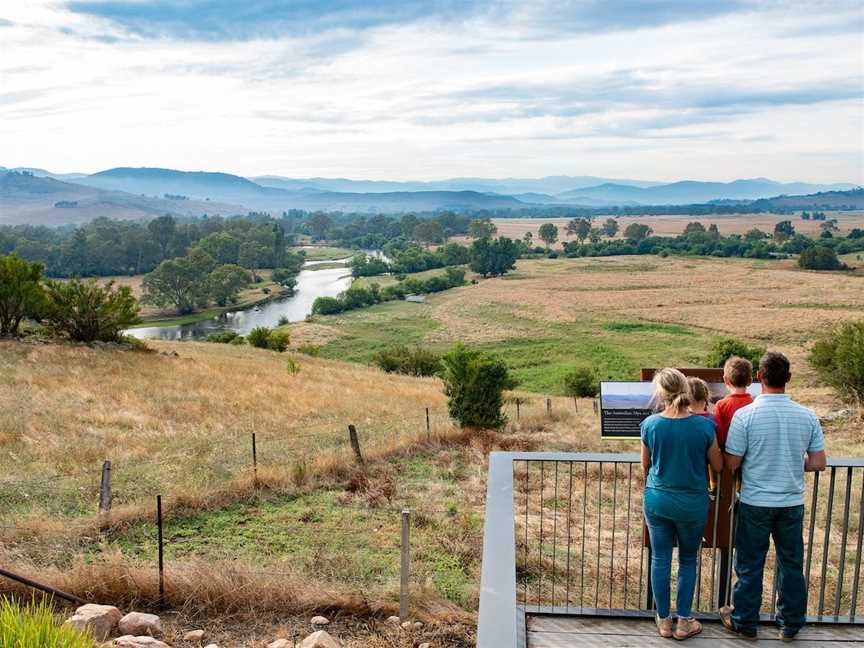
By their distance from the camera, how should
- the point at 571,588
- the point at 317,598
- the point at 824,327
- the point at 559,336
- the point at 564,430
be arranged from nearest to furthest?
the point at 317,598 < the point at 571,588 < the point at 564,430 < the point at 824,327 < the point at 559,336

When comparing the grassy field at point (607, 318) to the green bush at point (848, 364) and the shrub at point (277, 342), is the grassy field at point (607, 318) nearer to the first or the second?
the green bush at point (848, 364)

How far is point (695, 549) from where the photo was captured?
4234mm

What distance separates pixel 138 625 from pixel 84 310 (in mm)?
26597

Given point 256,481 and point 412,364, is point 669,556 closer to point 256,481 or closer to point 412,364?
point 256,481

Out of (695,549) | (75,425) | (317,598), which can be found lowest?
(75,425)

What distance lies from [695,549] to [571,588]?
152 inches

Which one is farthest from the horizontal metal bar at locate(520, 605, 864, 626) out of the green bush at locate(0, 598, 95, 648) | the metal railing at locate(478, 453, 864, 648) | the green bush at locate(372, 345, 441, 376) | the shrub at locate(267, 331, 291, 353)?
the shrub at locate(267, 331, 291, 353)

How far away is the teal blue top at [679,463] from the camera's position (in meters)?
4.00

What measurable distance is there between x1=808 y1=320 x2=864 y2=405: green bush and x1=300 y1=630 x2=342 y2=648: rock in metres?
23.5

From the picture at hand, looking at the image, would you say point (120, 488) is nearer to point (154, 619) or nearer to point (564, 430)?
point (154, 619)

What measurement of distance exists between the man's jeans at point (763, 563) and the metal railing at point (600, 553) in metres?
0.19

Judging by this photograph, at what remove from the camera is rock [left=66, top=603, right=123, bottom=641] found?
18.8ft

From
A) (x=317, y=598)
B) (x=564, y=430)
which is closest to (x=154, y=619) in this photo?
(x=317, y=598)

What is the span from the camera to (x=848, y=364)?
2427cm
